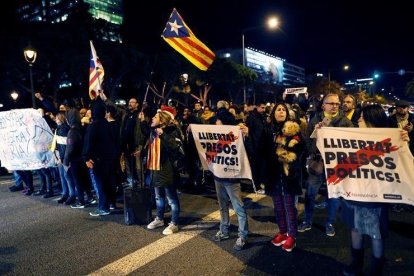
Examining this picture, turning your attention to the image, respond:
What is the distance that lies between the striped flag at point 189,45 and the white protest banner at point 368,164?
3.50m

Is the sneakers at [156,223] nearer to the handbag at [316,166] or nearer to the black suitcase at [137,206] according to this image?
the black suitcase at [137,206]

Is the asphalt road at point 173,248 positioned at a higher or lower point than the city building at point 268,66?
lower

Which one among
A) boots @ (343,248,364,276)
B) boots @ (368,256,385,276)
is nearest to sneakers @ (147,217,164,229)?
boots @ (343,248,364,276)

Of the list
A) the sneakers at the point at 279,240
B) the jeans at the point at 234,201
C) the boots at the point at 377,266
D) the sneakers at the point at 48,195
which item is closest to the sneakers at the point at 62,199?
the sneakers at the point at 48,195

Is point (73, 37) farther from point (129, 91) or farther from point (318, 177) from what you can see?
point (318, 177)

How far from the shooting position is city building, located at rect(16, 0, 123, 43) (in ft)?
112

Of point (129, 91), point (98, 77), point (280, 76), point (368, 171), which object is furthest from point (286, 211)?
point (280, 76)

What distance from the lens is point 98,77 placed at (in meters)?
8.82

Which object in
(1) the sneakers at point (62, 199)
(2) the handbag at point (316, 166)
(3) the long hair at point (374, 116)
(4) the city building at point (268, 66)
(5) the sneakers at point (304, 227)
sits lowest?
(5) the sneakers at point (304, 227)

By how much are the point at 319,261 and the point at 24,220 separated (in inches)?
207

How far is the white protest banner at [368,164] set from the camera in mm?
3674

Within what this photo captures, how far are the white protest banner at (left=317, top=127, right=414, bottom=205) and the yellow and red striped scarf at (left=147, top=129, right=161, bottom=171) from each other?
2401 mm

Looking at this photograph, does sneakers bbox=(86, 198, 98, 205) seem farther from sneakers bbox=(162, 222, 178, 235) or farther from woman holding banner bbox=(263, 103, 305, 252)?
woman holding banner bbox=(263, 103, 305, 252)

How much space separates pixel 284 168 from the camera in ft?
15.2
